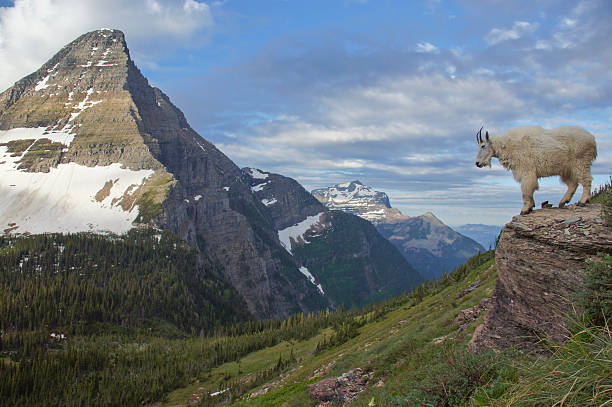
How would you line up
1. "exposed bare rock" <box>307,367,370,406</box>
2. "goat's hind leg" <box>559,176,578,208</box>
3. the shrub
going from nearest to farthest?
the shrub → "goat's hind leg" <box>559,176,578,208</box> → "exposed bare rock" <box>307,367,370,406</box>

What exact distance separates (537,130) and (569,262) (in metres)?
6.54

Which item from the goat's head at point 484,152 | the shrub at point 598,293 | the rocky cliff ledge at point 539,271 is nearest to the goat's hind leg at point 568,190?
the rocky cliff ledge at point 539,271

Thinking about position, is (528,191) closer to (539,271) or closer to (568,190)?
(568,190)

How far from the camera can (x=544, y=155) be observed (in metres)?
14.3

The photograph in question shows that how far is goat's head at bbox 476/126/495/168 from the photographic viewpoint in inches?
621

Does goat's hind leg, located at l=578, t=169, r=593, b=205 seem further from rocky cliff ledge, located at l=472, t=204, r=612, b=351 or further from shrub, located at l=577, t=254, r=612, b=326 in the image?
shrub, located at l=577, t=254, r=612, b=326

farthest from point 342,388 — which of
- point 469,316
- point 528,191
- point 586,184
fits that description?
point 586,184

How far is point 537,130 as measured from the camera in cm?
1505

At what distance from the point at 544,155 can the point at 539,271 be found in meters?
5.16

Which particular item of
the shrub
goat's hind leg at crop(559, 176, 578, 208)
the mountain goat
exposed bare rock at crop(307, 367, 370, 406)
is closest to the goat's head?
the mountain goat

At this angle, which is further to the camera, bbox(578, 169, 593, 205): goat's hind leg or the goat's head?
the goat's head

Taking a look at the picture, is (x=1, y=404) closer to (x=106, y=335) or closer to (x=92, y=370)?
(x=92, y=370)

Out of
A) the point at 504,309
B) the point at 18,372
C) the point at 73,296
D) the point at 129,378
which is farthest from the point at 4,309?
the point at 504,309

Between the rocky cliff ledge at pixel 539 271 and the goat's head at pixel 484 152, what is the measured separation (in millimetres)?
3170
